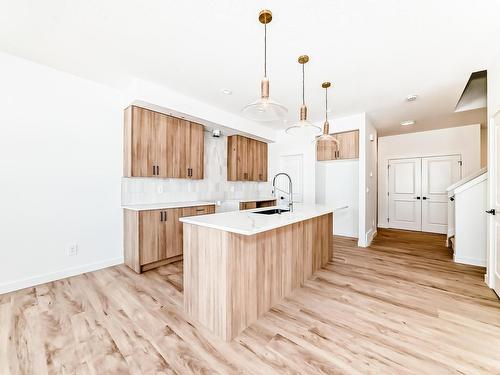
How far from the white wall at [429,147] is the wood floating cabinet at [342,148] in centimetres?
252

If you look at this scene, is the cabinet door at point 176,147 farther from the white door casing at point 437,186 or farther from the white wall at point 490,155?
the white door casing at point 437,186

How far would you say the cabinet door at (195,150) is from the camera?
379 centimetres

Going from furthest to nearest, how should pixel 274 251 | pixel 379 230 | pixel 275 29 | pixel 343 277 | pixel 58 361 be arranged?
pixel 379 230 < pixel 343 277 < pixel 274 251 < pixel 275 29 < pixel 58 361

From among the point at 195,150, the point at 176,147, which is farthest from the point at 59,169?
the point at 195,150

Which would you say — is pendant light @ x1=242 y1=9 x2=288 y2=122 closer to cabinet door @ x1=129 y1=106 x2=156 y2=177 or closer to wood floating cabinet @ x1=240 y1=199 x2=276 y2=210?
cabinet door @ x1=129 y1=106 x2=156 y2=177

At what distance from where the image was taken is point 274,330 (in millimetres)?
1810

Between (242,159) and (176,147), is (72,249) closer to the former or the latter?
(176,147)

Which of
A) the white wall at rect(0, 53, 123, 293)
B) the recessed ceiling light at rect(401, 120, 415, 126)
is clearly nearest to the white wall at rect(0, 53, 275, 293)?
the white wall at rect(0, 53, 123, 293)

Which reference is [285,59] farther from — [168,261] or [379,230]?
[379,230]

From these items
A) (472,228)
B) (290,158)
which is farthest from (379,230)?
(290,158)

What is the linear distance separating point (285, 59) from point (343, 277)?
109 inches

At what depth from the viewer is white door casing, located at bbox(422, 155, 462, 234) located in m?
5.34

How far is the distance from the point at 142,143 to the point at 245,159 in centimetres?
233

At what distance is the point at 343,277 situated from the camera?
2840 millimetres
